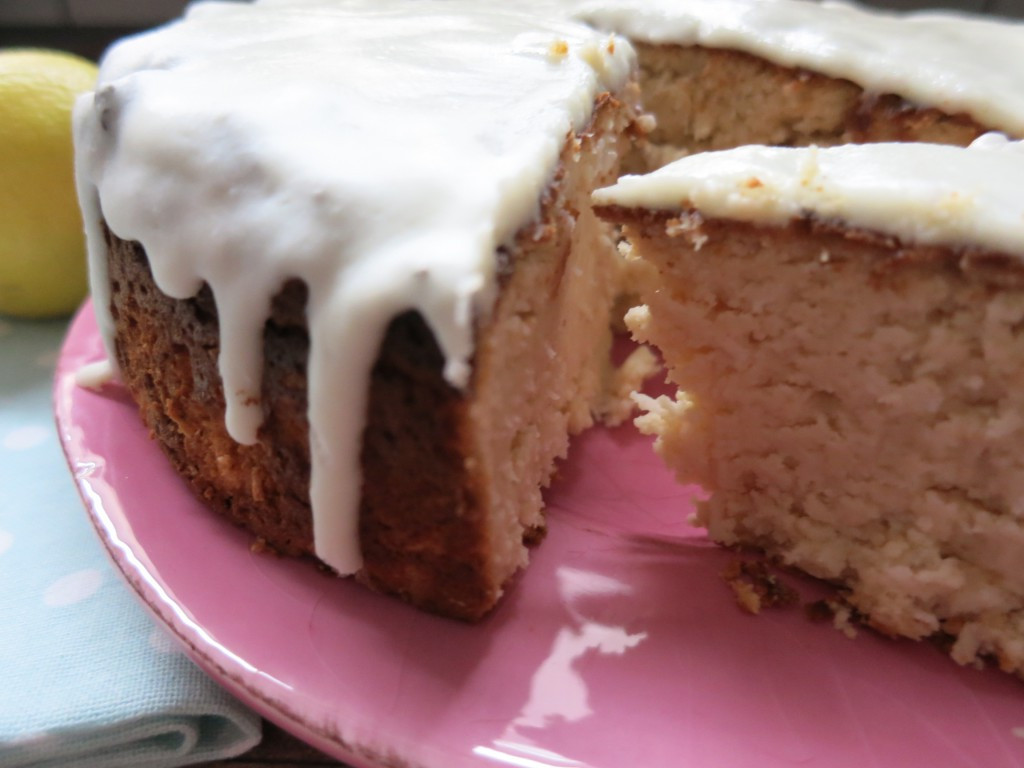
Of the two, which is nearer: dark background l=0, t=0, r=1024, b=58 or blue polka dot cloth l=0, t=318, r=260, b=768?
blue polka dot cloth l=0, t=318, r=260, b=768

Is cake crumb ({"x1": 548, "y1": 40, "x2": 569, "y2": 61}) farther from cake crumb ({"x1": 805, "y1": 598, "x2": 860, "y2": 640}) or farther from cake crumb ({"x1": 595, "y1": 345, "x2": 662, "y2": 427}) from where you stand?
cake crumb ({"x1": 805, "y1": 598, "x2": 860, "y2": 640})

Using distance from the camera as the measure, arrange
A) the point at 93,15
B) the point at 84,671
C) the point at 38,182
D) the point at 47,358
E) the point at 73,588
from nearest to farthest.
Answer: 1. the point at 84,671
2. the point at 73,588
3. the point at 38,182
4. the point at 47,358
5. the point at 93,15

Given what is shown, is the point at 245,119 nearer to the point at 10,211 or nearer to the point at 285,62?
the point at 285,62

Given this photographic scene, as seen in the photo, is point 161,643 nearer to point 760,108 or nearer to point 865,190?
point 865,190

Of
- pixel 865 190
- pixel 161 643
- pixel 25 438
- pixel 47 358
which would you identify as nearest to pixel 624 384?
pixel 865 190

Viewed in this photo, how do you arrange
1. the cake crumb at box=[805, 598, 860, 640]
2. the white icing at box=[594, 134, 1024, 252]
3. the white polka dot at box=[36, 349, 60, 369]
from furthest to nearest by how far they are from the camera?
the white polka dot at box=[36, 349, 60, 369] < the cake crumb at box=[805, 598, 860, 640] < the white icing at box=[594, 134, 1024, 252]

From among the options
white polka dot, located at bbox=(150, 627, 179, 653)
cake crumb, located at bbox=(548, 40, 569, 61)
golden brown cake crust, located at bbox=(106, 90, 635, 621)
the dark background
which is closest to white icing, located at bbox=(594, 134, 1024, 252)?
golden brown cake crust, located at bbox=(106, 90, 635, 621)

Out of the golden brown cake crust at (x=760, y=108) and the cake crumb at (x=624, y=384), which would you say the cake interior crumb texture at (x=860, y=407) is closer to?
the cake crumb at (x=624, y=384)

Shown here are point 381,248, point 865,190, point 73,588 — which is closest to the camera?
point 381,248
